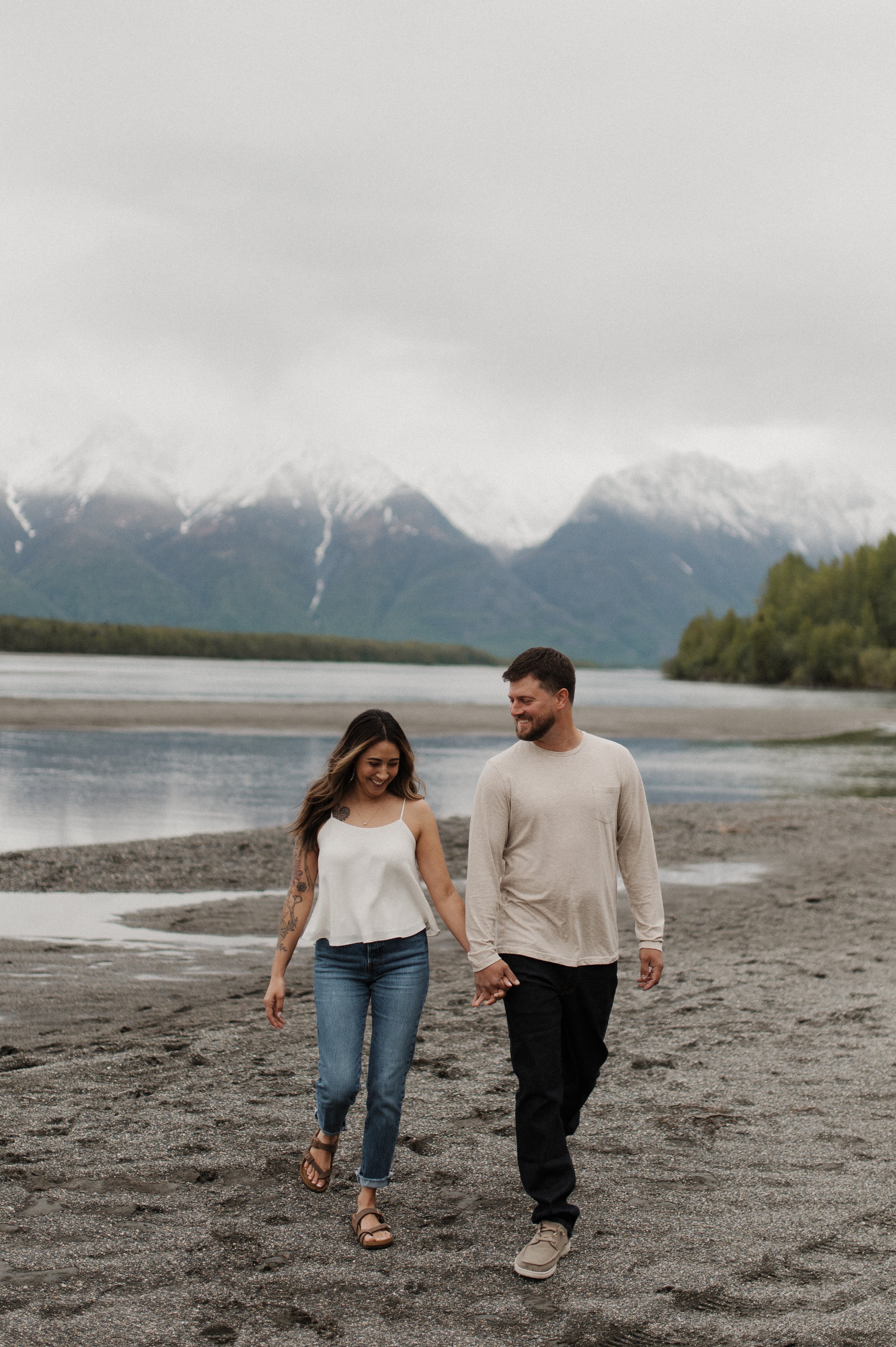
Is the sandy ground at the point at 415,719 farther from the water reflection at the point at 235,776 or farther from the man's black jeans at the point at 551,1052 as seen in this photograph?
the man's black jeans at the point at 551,1052

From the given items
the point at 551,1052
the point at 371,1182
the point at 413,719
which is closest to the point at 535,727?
the point at 551,1052

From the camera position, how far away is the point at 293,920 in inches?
216

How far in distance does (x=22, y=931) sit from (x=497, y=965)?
29.2ft

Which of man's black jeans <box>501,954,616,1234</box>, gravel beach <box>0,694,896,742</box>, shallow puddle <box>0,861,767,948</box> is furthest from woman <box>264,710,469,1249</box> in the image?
gravel beach <box>0,694,896,742</box>

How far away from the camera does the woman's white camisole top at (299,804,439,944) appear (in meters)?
5.16

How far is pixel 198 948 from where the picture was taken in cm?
1175

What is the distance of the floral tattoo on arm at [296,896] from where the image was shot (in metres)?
5.42

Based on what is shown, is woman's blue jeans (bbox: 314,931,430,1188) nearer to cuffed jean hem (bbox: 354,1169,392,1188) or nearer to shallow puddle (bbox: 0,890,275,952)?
cuffed jean hem (bbox: 354,1169,392,1188)

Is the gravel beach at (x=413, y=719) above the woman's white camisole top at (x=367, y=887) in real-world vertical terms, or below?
below

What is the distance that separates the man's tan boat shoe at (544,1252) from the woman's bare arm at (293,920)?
141 cm

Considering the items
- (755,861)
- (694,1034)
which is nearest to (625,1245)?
(694,1034)

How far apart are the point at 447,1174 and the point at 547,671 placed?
103 inches

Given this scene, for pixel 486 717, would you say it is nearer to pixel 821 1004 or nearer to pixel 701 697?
pixel 701 697

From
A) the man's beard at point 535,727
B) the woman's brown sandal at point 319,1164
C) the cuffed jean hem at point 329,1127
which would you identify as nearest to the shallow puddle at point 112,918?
the woman's brown sandal at point 319,1164
